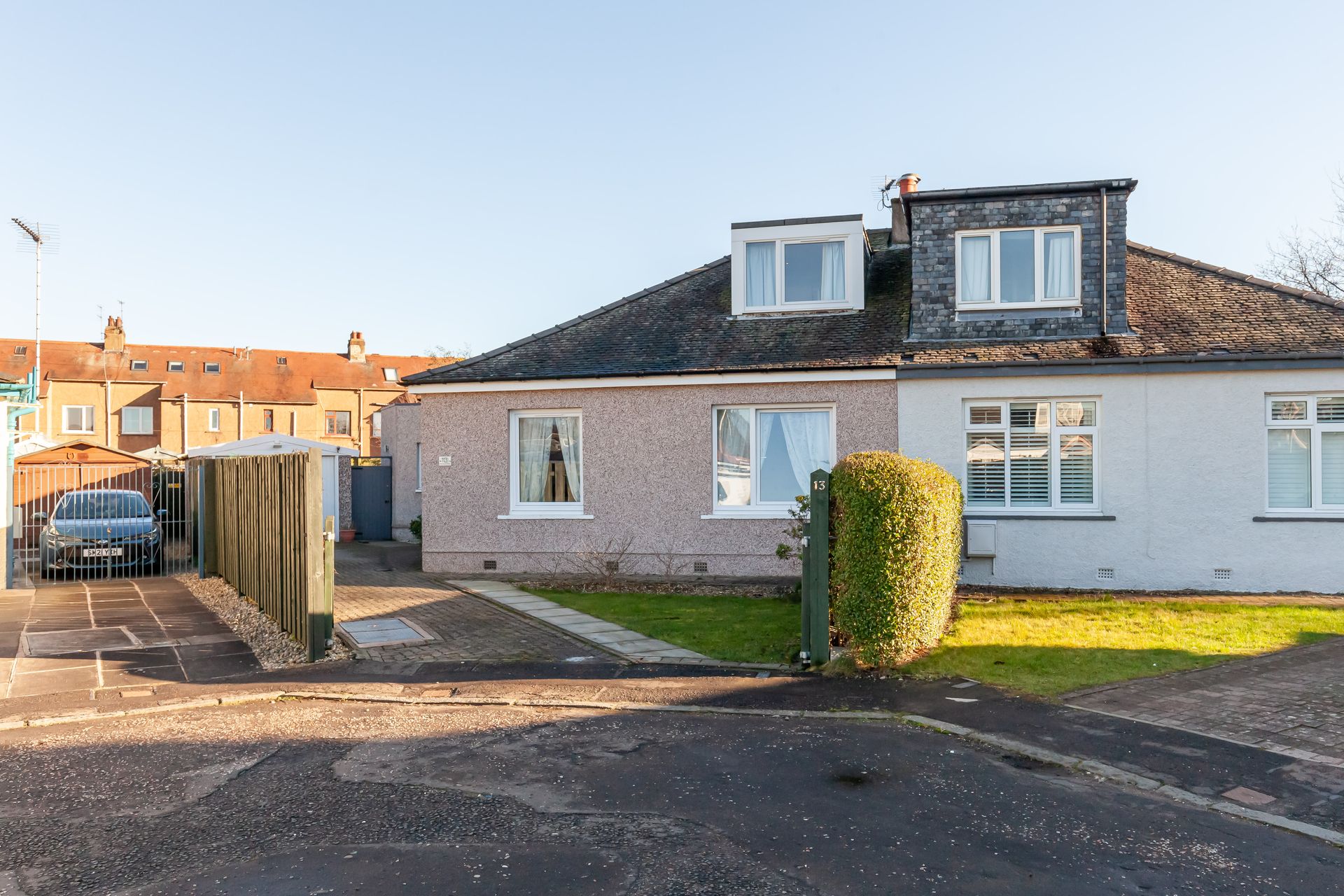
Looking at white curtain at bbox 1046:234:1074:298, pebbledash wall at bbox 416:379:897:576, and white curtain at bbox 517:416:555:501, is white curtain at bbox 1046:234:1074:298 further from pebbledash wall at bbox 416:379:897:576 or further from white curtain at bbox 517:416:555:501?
white curtain at bbox 517:416:555:501

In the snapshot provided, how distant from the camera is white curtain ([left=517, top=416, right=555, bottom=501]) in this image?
53.5 feet

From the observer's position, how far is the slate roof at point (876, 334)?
13953 millimetres

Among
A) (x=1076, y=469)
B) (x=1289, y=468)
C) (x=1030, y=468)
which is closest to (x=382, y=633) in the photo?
(x=1030, y=468)

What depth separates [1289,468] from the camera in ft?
44.8

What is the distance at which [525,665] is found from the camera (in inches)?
367

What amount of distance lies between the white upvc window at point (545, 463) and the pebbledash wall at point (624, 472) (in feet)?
0.53

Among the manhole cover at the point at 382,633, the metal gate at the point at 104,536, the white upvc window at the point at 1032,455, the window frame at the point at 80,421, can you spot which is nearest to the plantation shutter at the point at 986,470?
the white upvc window at the point at 1032,455

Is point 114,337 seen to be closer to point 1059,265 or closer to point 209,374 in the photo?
point 209,374

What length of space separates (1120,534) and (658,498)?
7092 millimetres

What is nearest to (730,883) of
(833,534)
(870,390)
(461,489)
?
(833,534)

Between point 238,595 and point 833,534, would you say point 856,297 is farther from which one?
point 238,595

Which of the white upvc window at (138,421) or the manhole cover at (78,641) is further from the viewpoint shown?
the white upvc window at (138,421)

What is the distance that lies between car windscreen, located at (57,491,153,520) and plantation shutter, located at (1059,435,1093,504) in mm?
16966

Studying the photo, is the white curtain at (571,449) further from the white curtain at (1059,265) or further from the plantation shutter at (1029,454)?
the white curtain at (1059,265)
